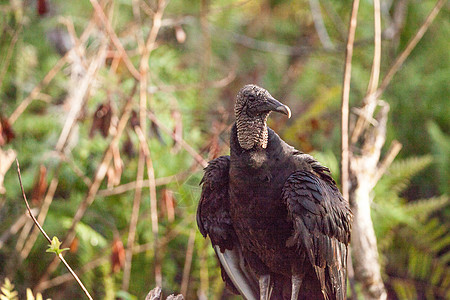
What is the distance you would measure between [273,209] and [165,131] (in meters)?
2.06

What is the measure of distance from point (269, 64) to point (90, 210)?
14.2 ft

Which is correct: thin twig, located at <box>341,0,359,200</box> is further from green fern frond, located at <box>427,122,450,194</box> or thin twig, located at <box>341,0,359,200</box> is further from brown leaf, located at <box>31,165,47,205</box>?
green fern frond, located at <box>427,122,450,194</box>

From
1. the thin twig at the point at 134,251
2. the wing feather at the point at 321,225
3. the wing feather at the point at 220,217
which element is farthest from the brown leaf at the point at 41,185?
the wing feather at the point at 321,225

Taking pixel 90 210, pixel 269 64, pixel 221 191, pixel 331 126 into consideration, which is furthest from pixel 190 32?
pixel 221 191

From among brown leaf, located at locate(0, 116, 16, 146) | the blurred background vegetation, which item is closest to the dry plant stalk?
the blurred background vegetation

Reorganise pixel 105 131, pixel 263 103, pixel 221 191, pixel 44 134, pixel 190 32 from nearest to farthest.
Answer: pixel 263 103 → pixel 221 191 → pixel 105 131 → pixel 44 134 → pixel 190 32

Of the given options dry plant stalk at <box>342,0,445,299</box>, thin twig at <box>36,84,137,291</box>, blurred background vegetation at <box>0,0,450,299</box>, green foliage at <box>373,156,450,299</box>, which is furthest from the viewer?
green foliage at <box>373,156,450,299</box>

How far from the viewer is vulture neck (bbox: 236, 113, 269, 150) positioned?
3.04 metres

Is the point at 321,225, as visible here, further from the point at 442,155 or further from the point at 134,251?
the point at 442,155

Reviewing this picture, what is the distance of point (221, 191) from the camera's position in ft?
10.9

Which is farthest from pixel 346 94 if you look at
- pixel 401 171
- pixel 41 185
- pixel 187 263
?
pixel 401 171

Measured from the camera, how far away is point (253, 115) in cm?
305

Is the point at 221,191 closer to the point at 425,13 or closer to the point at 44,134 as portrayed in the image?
the point at 44,134

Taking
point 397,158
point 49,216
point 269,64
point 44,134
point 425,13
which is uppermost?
point 425,13
